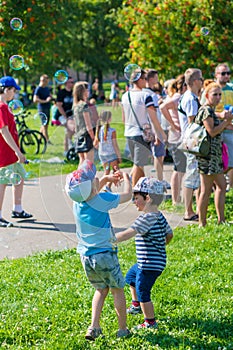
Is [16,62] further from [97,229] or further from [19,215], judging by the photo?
[97,229]

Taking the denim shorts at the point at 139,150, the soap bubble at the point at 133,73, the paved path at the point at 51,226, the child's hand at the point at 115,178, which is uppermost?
the soap bubble at the point at 133,73

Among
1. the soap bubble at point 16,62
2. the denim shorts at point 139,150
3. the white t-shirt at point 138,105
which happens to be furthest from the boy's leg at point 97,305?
the soap bubble at point 16,62

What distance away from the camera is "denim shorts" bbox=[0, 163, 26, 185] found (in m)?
7.80

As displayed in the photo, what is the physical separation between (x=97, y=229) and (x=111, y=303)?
3.56 feet

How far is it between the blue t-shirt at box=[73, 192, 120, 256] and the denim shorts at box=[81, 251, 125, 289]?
0.13 ft

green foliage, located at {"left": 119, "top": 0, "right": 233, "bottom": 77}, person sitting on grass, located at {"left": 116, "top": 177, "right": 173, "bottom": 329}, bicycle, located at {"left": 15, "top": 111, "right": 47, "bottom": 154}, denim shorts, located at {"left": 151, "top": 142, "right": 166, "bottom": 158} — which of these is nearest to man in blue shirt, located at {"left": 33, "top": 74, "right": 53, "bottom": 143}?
bicycle, located at {"left": 15, "top": 111, "right": 47, "bottom": 154}

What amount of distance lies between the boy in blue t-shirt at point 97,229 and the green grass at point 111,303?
293 millimetres

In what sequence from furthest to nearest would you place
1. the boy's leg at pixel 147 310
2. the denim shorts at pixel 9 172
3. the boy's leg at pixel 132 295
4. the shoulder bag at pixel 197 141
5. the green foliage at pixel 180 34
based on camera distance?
1. the green foliage at pixel 180 34
2. the denim shorts at pixel 9 172
3. the shoulder bag at pixel 197 141
4. the boy's leg at pixel 132 295
5. the boy's leg at pixel 147 310

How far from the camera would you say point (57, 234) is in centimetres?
761

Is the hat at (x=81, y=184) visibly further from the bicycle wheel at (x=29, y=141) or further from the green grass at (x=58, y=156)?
the bicycle wheel at (x=29, y=141)

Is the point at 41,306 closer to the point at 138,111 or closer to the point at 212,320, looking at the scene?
the point at 212,320

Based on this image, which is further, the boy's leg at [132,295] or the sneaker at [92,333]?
the boy's leg at [132,295]

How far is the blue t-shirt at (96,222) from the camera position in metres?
4.26

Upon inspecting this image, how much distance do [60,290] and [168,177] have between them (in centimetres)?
554
